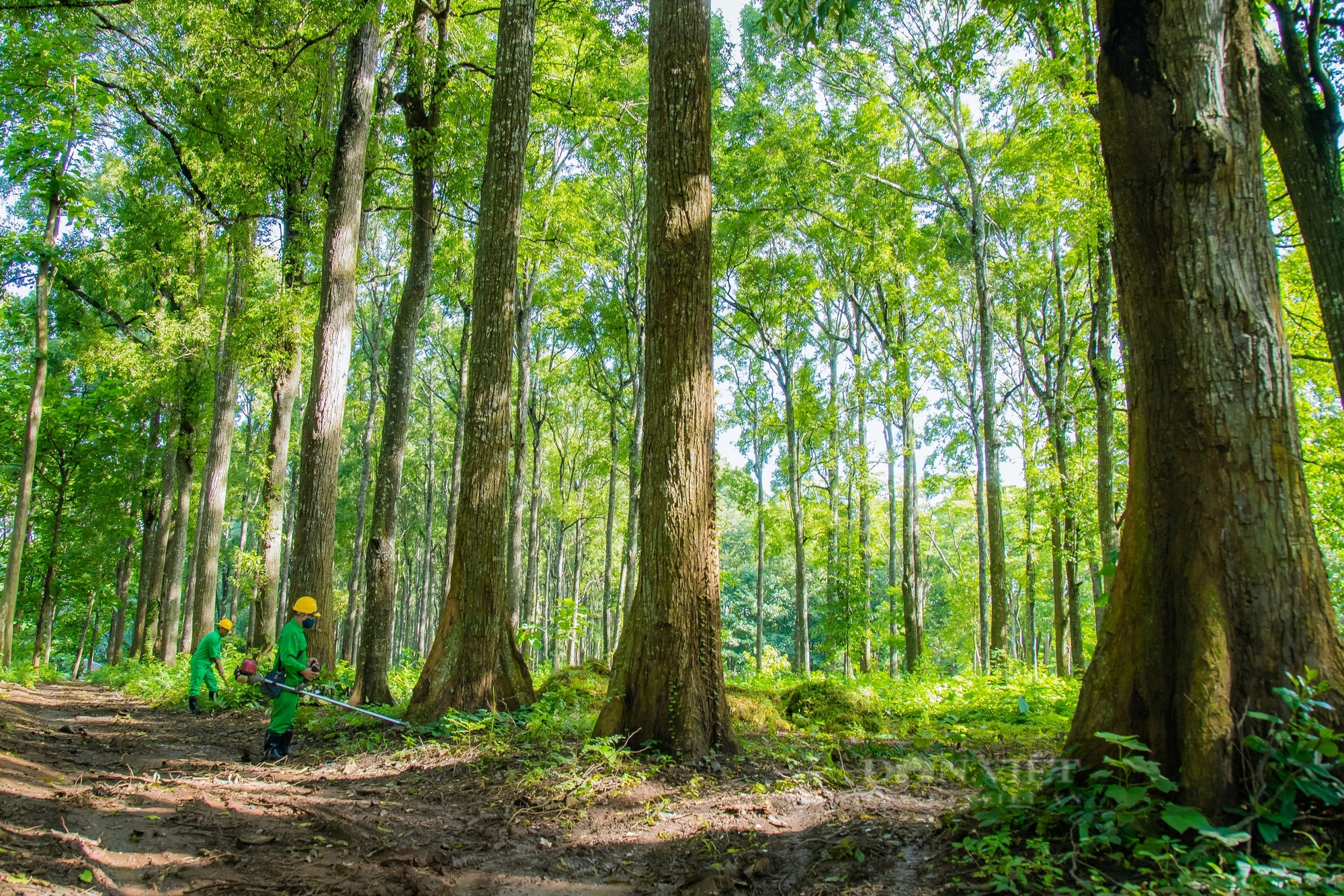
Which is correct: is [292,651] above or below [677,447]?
below

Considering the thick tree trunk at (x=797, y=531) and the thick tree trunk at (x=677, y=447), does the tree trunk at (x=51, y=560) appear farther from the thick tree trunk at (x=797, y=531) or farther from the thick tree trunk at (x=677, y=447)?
the thick tree trunk at (x=677, y=447)

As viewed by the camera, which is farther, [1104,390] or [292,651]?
[1104,390]

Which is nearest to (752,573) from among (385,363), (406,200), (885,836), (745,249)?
(385,363)

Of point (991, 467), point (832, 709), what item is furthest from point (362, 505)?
point (832, 709)

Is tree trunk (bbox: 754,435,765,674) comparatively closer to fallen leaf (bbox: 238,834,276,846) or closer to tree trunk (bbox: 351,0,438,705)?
tree trunk (bbox: 351,0,438,705)

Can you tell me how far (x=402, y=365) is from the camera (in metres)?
10.6

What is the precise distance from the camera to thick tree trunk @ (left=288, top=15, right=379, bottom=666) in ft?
33.6

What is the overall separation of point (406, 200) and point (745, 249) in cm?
932

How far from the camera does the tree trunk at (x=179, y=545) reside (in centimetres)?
1762

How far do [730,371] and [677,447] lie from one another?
21.4 m

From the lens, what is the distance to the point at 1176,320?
346 centimetres

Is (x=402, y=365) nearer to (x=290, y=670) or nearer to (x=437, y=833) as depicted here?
(x=290, y=670)

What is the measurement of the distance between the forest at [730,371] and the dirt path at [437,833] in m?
0.08

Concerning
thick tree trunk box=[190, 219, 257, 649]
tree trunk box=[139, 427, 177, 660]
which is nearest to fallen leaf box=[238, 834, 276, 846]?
thick tree trunk box=[190, 219, 257, 649]
